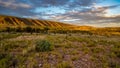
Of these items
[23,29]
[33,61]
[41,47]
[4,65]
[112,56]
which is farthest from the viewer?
[23,29]

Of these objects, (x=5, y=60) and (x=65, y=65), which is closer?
(x=65, y=65)

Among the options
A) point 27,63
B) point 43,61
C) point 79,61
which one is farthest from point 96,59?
point 27,63

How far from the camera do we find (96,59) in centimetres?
1081

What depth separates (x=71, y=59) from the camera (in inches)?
417

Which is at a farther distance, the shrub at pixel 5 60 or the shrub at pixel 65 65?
the shrub at pixel 5 60

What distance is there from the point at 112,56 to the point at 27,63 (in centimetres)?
556

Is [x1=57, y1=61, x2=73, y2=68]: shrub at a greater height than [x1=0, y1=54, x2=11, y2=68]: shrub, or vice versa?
[x1=0, y1=54, x2=11, y2=68]: shrub

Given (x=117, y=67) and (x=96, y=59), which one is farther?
(x=96, y=59)

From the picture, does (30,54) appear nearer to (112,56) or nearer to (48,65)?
(48,65)

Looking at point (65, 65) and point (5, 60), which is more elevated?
point (5, 60)

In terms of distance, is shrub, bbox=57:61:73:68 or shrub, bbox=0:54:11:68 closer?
shrub, bbox=57:61:73:68

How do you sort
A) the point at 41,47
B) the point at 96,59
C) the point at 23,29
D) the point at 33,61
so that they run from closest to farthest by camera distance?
the point at 33,61
the point at 96,59
the point at 41,47
the point at 23,29

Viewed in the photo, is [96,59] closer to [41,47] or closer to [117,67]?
[117,67]

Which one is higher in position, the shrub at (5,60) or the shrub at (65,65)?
the shrub at (5,60)
